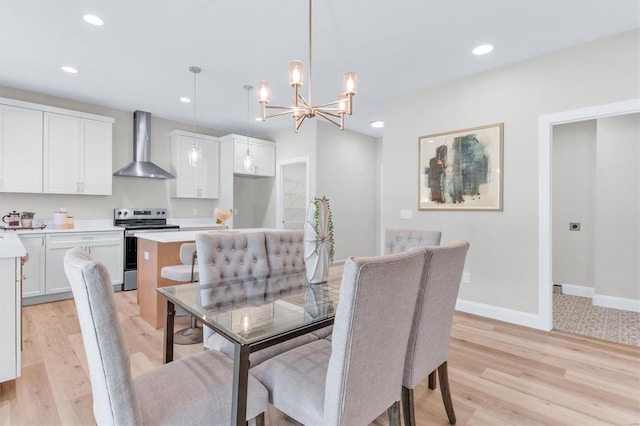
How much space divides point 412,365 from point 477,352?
1.48 meters

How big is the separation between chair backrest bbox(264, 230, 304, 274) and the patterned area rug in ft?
8.66

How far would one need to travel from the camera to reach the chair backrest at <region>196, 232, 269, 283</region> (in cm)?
199

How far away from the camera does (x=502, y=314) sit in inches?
127

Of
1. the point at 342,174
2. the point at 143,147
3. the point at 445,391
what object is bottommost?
the point at 445,391

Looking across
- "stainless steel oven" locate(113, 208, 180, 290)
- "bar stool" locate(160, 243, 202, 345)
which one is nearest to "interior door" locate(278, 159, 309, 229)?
"stainless steel oven" locate(113, 208, 180, 290)

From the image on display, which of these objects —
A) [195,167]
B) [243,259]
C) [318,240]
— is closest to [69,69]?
[195,167]

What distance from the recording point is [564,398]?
1925 mm

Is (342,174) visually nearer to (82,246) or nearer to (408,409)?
(82,246)

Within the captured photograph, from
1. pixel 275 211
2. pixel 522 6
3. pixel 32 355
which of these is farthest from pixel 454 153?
pixel 32 355

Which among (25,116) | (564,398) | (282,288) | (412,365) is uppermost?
(25,116)

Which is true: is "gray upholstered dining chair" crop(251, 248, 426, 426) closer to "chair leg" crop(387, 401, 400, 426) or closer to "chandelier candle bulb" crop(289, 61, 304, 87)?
"chair leg" crop(387, 401, 400, 426)

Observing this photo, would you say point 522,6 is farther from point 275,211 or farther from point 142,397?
point 275,211

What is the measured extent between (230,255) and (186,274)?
838 mm

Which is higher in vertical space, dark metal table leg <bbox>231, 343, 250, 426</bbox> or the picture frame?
the picture frame
